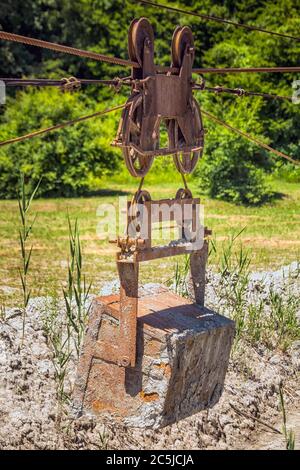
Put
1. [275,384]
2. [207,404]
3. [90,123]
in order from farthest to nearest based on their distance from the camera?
[90,123]
[275,384]
[207,404]

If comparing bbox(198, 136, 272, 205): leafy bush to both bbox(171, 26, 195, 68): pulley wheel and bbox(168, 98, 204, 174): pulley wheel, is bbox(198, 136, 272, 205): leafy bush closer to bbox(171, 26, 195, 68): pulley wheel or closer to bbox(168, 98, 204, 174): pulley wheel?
bbox(168, 98, 204, 174): pulley wheel

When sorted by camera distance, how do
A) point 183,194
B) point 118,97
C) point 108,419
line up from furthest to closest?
point 118,97 < point 183,194 < point 108,419

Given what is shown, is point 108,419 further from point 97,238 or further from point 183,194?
point 97,238

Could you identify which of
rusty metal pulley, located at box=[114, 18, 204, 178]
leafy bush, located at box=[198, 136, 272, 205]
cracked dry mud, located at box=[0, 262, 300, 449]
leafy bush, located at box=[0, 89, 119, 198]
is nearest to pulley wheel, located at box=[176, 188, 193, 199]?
rusty metal pulley, located at box=[114, 18, 204, 178]

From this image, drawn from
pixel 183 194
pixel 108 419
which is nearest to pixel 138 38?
pixel 183 194

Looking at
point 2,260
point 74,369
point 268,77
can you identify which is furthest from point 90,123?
point 74,369

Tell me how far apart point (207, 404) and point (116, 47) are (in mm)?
21681

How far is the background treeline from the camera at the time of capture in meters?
16.4

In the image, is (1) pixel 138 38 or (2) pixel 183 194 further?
(2) pixel 183 194

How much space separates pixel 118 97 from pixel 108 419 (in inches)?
753

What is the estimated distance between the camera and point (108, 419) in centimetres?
509

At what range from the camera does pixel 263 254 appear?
11.1 meters

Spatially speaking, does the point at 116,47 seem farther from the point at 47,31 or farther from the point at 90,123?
the point at 90,123

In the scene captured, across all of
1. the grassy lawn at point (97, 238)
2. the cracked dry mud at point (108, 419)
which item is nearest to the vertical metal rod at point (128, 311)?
the cracked dry mud at point (108, 419)
